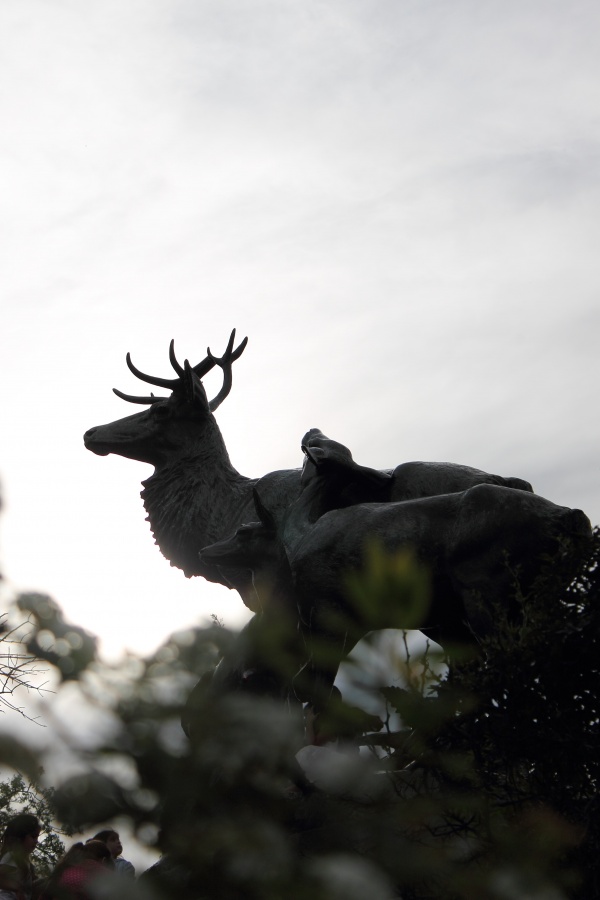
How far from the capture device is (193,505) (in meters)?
7.47

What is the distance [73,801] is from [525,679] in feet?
10.4

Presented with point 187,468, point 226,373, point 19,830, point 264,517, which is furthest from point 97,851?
point 226,373

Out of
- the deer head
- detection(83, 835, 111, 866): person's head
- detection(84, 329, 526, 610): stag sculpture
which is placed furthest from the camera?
the deer head

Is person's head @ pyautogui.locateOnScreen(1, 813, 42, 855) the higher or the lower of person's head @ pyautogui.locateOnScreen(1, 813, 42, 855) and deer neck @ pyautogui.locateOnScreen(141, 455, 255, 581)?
the lower

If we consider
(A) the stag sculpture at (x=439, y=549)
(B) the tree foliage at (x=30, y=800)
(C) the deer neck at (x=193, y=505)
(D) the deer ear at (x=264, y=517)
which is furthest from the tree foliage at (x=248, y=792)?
(C) the deer neck at (x=193, y=505)

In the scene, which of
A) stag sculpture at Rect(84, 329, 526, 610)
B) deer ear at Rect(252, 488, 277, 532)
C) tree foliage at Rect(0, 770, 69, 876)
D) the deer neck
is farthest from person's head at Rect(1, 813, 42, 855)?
the deer neck

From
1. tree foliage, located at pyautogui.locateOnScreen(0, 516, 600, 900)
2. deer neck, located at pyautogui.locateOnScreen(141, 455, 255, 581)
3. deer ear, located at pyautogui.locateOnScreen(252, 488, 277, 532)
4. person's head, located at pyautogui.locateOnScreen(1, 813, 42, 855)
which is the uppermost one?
deer neck, located at pyautogui.locateOnScreen(141, 455, 255, 581)

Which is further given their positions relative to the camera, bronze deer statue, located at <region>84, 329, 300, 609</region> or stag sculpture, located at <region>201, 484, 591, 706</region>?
bronze deer statue, located at <region>84, 329, 300, 609</region>

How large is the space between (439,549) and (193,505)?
2443 mm

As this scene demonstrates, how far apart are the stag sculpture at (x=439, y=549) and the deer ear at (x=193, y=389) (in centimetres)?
159

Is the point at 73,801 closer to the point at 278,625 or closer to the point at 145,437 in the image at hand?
the point at 278,625

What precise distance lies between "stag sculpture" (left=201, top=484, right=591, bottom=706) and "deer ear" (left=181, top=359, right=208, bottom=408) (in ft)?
5.22

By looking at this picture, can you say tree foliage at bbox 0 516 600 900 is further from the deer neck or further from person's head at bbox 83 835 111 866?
the deer neck

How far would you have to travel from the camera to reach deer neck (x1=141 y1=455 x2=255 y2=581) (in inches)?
291
